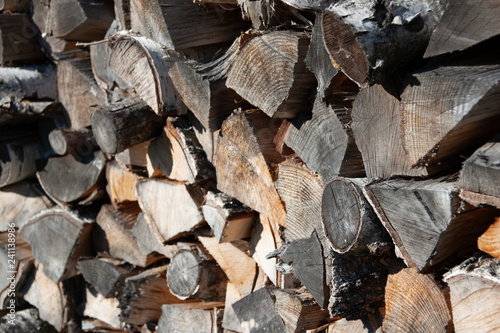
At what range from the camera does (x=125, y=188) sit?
255cm

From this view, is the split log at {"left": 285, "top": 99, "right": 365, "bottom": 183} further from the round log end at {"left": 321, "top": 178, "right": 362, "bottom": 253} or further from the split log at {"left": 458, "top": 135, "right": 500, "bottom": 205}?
the split log at {"left": 458, "top": 135, "right": 500, "bottom": 205}

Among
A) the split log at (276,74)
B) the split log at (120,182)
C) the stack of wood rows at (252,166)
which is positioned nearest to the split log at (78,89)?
the stack of wood rows at (252,166)

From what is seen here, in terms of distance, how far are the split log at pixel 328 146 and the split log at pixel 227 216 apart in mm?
426

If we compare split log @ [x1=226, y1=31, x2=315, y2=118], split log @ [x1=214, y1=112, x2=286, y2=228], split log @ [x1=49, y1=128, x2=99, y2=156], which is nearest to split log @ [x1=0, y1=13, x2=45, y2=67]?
split log @ [x1=49, y1=128, x2=99, y2=156]

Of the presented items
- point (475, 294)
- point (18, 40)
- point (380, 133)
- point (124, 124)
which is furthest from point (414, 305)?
point (18, 40)

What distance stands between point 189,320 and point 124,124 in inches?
33.7

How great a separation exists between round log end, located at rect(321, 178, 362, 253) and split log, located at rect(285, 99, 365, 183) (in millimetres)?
72

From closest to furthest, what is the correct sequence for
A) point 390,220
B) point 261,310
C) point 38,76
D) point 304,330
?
1. point 390,220
2. point 304,330
3. point 261,310
4. point 38,76

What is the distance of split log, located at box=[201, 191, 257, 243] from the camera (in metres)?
1.91

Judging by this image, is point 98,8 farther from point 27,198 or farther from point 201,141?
Result: point 27,198

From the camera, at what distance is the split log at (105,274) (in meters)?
2.65

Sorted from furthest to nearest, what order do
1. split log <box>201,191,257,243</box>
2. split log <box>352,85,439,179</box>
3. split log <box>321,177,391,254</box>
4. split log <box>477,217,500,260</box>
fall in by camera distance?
split log <box>201,191,257,243</box> → split log <box>321,177,391,254</box> → split log <box>352,85,439,179</box> → split log <box>477,217,500,260</box>

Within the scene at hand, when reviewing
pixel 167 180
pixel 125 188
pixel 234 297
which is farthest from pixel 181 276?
pixel 125 188

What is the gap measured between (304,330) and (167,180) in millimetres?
873
